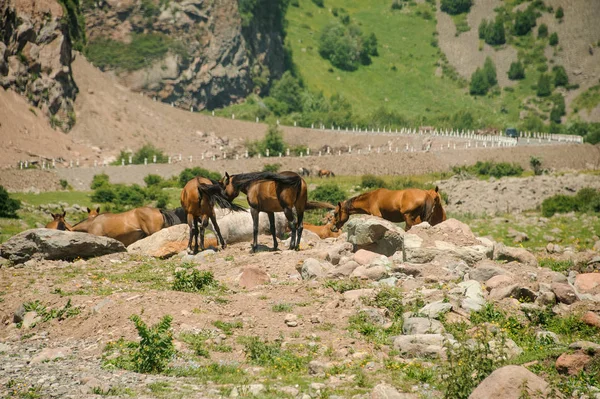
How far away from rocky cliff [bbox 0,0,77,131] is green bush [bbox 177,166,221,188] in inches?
959

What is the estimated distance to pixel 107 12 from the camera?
134 meters

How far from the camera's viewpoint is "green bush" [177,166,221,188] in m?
78.1

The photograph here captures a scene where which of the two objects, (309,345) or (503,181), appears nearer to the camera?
(309,345)

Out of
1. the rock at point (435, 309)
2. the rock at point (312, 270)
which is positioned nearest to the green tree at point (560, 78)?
the rock at point (312, 270)

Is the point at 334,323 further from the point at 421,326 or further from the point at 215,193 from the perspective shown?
the point at 215,193

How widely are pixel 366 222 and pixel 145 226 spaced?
1023 cm

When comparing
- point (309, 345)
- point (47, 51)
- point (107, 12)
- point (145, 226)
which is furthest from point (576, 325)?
point (107, 12)

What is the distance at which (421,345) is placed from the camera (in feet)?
55.4

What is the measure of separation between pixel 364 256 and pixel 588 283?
559cm

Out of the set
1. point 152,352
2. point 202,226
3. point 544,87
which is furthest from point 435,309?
point 544,87

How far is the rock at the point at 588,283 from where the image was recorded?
2136 centimetres

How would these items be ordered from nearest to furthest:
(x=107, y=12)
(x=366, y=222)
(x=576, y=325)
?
(x=576, y=325) < (x=366, y=222) < (x=107, y=12)

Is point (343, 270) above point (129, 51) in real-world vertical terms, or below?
below

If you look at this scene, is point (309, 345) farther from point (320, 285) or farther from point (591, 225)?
point (591, 225)
